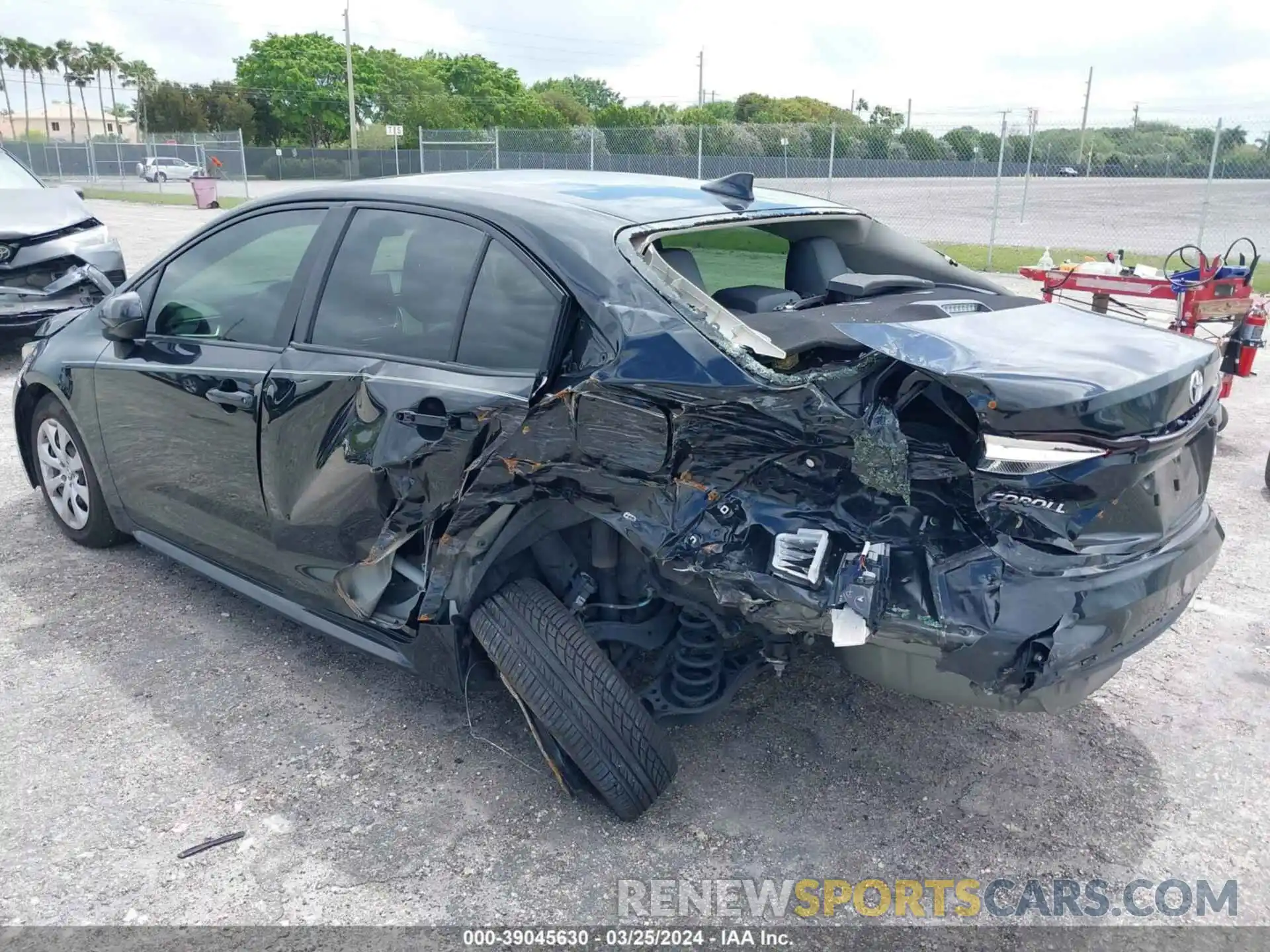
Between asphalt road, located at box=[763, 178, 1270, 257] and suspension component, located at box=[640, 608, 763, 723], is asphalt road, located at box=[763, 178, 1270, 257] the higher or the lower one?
the higher one

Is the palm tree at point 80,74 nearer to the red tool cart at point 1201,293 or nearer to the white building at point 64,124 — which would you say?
the white building at point 64,124

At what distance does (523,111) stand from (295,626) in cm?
7290

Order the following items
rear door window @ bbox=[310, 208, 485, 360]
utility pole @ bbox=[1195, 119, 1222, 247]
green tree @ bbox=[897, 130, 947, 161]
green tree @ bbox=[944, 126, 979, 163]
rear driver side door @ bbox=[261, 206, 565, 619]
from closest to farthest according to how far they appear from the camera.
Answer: rear driver side door @ bbox=[261, 206, 565, 619] → rear door window @ bbox=[310, 208, 485, 360] → utility pole @ bbox=[1195, 119, 1222, 247] → green tree @ bbox=[944, 126, 979, 163] → green tree @ bbox=[897, 130, 947, 161]

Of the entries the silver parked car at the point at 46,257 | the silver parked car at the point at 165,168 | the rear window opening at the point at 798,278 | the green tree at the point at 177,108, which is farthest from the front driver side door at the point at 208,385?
the green tree at the point at 177,108

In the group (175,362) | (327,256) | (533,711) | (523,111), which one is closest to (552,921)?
(533,711)

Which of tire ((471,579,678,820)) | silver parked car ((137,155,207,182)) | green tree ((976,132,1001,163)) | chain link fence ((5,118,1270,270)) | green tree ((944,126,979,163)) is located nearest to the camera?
tire ((471,579,678,820))

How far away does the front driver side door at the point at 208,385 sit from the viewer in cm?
Result: 343

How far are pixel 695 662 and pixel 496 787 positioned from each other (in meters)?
0.71

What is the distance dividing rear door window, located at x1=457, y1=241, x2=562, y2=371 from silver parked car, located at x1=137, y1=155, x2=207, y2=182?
41.7 meters

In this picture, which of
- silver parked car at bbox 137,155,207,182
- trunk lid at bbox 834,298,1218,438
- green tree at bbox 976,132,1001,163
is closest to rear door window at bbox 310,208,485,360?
trunk lid at bbox 834,298,1218,438

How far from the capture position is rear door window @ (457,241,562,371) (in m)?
2.72

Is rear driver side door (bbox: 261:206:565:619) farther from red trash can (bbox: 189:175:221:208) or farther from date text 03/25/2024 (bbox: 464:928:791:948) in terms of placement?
red trash can (bbox: 189:175:221:208)

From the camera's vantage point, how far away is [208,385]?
11.6 feet

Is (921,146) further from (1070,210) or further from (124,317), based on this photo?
(124,317)
